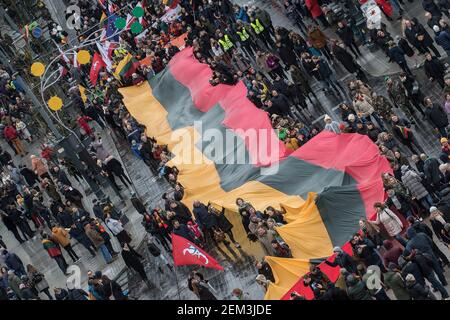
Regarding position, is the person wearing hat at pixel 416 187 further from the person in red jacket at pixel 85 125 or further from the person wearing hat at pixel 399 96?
the person in red jacket at pixel 85 125

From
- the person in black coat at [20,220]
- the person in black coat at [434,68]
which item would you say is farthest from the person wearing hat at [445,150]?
the person in black coat at [20,220]

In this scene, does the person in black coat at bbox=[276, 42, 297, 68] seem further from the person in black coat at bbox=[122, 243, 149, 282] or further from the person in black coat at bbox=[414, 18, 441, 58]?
the person in black coat at bbox=[122, 243, 149, 282]

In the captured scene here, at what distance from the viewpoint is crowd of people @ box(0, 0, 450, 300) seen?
24.3 m

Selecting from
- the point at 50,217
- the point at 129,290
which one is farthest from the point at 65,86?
the point at 129,290

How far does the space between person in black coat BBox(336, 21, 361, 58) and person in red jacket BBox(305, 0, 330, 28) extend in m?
3.30

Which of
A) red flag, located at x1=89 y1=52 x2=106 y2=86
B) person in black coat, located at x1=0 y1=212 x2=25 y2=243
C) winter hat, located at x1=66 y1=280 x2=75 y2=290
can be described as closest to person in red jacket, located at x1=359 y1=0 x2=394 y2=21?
red flag, located at x1=89 y1=52 x2=106 y2=86

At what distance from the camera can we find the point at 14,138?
44.6 meters

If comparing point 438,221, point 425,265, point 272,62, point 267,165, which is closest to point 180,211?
point 267,165

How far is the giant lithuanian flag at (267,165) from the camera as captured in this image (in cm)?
2644

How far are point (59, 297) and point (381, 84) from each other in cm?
1257

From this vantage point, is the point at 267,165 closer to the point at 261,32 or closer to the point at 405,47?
the point at 405,47

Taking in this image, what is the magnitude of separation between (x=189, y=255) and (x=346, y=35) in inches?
433

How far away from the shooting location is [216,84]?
119 feet
